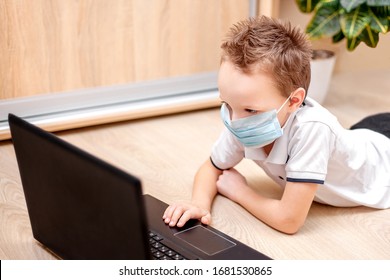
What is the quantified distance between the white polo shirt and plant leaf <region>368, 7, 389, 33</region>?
1.26 ft

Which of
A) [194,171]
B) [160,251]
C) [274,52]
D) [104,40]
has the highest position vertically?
[274,52]

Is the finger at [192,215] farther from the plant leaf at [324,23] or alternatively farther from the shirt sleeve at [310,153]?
the plant leaf at [324,23]

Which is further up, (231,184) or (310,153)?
(310,153)

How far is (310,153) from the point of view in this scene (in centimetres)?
109

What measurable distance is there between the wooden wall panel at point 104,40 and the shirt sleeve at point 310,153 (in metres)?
0.74

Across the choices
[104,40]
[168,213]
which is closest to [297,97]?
[168,213]

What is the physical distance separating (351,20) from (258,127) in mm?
723

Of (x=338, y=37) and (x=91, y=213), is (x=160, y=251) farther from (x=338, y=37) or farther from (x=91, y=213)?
(x=338, y=37)

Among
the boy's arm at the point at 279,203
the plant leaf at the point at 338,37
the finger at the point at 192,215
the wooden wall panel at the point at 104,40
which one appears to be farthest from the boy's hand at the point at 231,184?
the plant leaf at the point at 338,37

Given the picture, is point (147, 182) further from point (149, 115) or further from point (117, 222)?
point (117, 222)

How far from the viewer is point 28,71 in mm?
1597

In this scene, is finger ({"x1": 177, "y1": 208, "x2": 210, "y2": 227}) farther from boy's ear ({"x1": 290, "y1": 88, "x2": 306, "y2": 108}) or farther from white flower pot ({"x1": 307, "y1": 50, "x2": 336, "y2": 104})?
white flower pot ({"x1": 307, "y1": 50, "x2": 336, "y2": 104})
